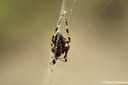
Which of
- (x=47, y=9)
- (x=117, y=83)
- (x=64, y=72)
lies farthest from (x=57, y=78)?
(x=47, y=9)

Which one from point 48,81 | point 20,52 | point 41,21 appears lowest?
point 48,81

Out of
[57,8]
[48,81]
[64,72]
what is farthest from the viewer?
[57,8]

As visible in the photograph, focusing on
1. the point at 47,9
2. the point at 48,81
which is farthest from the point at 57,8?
the point at 48,81

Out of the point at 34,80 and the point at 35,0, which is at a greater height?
the point at 35,0

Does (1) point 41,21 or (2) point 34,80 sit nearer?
(2) point 34,80

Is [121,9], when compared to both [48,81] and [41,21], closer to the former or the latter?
[41,21]

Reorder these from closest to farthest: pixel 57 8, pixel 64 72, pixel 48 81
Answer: pixel 48 81
pixel 64 72
pixel 57 8
